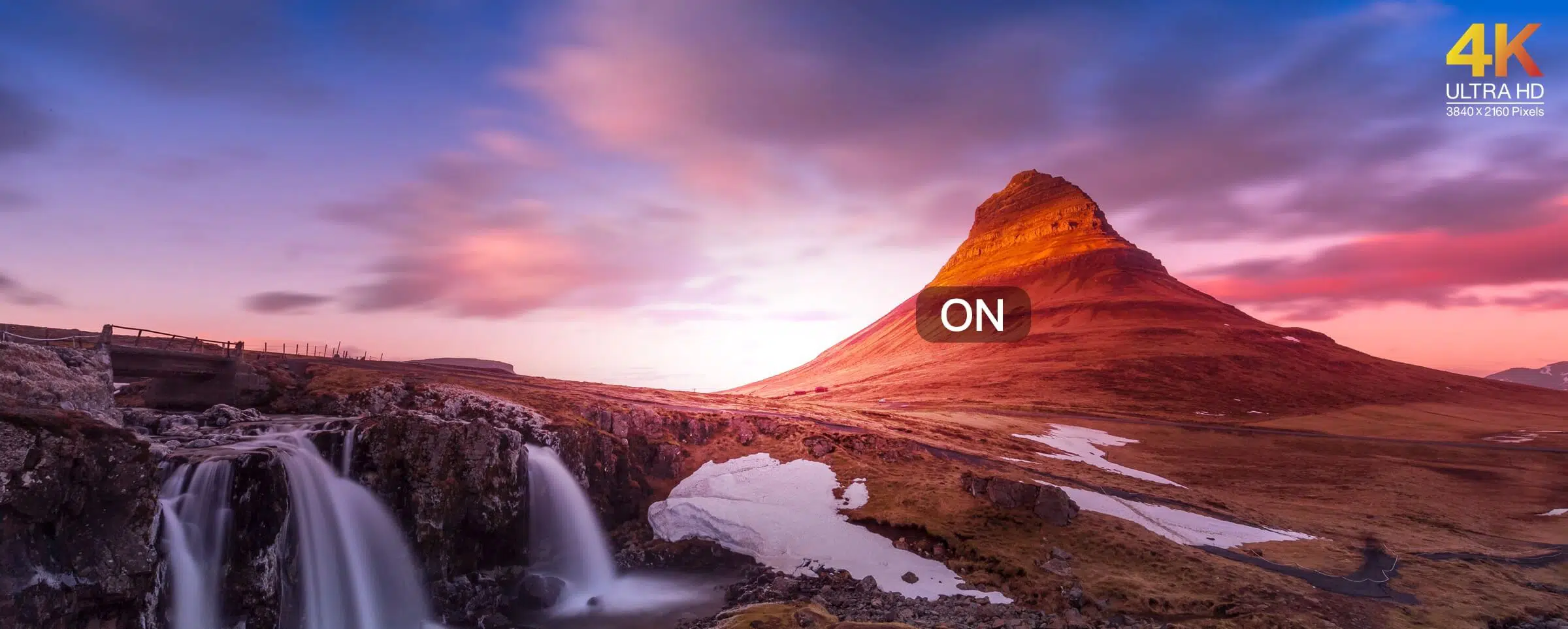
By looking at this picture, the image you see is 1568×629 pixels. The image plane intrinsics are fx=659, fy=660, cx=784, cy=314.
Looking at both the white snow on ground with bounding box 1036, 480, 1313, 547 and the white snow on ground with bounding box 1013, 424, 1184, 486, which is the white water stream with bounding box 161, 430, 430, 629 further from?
the white snow on ground with bounding box 1013, 424, 1184, 486

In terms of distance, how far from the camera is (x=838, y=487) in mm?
42781

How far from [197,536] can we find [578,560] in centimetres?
1656

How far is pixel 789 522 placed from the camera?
125 feet

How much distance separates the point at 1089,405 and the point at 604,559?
99.0 meters

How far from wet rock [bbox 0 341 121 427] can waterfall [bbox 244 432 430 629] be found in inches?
204

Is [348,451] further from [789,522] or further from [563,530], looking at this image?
[789,522]

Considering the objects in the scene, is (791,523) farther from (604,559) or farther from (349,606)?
(349,606)

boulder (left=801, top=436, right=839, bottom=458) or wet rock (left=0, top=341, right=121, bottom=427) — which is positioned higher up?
wet rock (left=0, top=341, right=121, bottom=427)

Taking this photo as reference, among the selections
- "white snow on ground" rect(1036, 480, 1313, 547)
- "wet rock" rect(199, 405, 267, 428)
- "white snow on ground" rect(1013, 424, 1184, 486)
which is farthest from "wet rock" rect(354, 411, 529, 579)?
"white snow on ground" rect(1013, 424, 1184, 486)

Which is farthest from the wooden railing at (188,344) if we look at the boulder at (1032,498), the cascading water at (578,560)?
the boulder at (1032,498)

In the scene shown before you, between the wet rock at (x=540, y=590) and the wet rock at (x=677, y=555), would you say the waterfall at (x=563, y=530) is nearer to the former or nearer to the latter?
the wet rock at (x=677, y=555)

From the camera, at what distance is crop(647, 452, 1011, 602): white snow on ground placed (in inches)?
1275

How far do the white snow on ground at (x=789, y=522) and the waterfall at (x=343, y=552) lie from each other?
14.2 metres

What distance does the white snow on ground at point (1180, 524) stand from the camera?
122 ft
